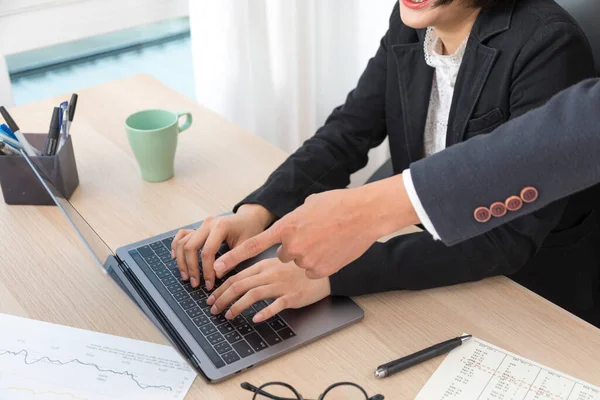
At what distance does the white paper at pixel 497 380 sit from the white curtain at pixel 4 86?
50.3 inches

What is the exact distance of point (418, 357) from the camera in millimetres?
856

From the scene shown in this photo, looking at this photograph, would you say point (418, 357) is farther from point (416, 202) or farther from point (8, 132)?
point (8, 132)

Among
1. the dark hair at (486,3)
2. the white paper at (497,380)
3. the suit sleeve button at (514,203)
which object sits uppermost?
the dark hair at (486,3)

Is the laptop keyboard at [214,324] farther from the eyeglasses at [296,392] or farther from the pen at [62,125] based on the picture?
the pen at [62,125]

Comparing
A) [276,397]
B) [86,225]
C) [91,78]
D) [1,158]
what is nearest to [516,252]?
[276,397]

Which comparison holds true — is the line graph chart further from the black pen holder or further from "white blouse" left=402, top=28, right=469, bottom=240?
"white blouse" left=402, top=28, right=469, bottom=240

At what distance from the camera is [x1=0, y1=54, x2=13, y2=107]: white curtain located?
1663 mm

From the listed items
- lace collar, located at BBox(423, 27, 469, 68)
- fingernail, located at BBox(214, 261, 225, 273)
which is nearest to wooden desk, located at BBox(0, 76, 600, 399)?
fingernail, located at BBox(214, 261, 225, 273)

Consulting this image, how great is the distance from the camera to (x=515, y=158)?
0.73 metres

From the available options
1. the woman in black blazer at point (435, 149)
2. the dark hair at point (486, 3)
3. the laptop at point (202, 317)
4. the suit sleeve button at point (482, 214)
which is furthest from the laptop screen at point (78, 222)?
the dark hair at point (486, 3)

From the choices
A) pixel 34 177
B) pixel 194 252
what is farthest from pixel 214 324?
pixel 34 177

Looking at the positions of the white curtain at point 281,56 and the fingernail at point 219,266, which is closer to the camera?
the fingernail at point 219,266

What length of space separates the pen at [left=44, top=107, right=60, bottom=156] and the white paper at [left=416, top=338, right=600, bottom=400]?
2.42 feet

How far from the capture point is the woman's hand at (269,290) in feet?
3.02
